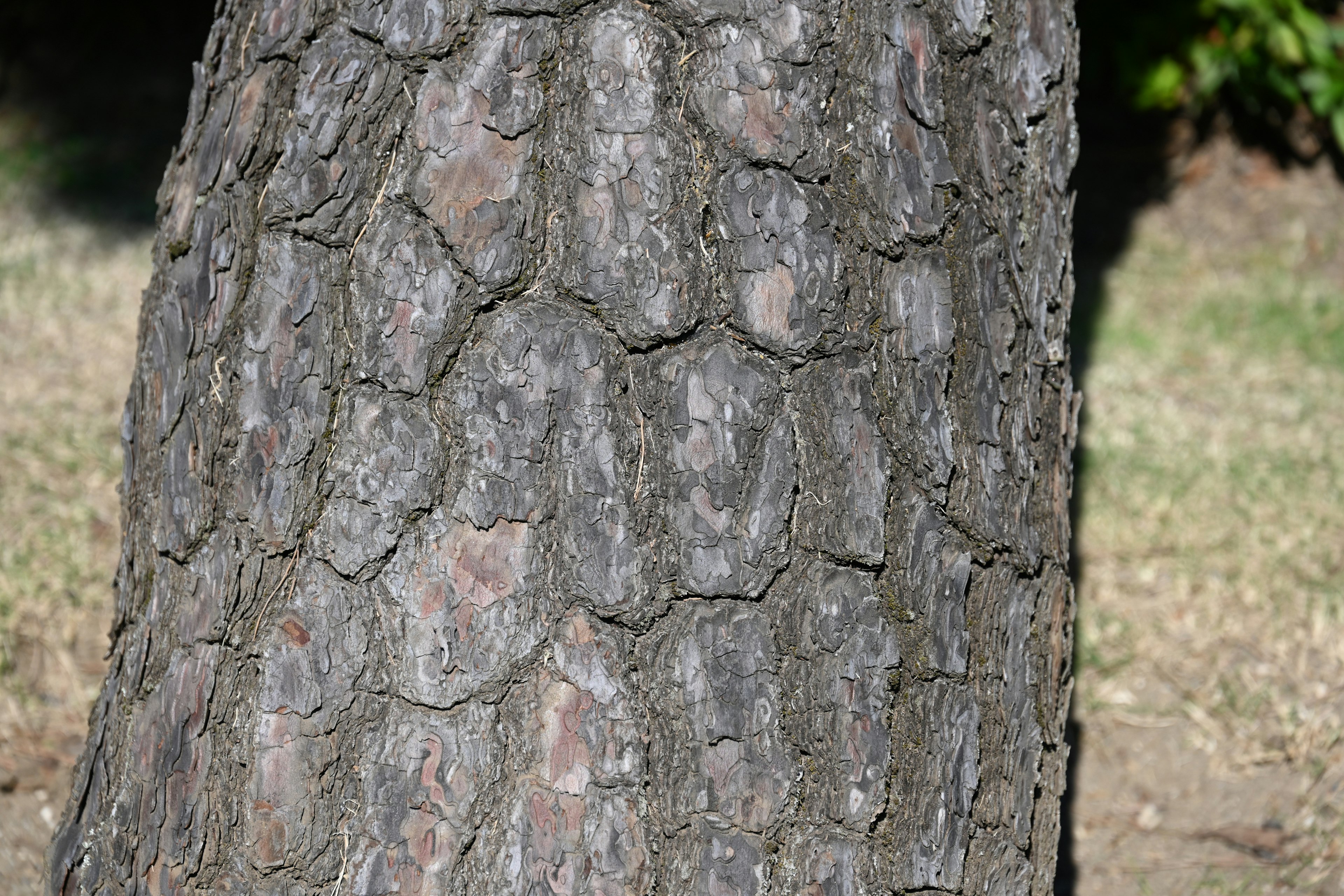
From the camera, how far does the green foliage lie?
4406 mm

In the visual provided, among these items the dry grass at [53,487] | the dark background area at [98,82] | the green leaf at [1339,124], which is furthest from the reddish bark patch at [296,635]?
the green leaf at [1339,124]

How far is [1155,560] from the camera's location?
2.49 metres

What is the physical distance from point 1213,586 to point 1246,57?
10.2 ft

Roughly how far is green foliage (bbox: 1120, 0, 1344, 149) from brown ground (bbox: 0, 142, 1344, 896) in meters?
0.95

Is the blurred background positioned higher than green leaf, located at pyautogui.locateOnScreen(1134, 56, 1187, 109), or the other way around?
green leaf, located at pyautogui.locateOnScreen(1134, 56, 1187, 109)

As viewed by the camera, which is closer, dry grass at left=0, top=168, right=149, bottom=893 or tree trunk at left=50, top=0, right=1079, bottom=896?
tree trunk at left=50, top=0, right=1079, bottom=896

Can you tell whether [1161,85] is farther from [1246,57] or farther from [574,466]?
[574,466]

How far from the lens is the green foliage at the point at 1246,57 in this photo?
4.41m

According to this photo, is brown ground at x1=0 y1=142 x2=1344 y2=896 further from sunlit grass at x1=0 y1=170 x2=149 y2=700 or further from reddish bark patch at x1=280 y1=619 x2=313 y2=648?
reddish bark patch at x1=280 y1=619 x2=313 y2=648

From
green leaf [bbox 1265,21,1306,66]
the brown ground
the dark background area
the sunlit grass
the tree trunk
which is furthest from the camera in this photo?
the dark background area

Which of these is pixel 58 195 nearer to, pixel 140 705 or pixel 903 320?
pixel 140 705

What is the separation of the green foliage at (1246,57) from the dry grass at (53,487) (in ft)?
13.4

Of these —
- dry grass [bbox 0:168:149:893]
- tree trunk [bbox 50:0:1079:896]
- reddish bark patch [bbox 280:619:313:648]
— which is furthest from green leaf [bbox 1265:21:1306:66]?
reddish bark patch [bbox 280:619:313:648]

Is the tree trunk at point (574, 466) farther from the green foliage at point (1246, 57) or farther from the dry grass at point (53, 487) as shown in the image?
the green foliage at point (1246, 57)
